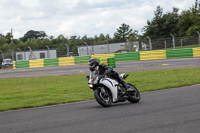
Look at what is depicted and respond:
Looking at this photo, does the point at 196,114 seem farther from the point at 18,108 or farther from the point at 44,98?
the point at 44,98

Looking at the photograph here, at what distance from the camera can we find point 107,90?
8859mm

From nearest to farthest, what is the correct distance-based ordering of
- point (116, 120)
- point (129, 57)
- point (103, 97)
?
point (116, 120), point (103, 97), point (129, 57)

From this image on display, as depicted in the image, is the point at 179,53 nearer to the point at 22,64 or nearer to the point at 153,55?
the point at 153,55

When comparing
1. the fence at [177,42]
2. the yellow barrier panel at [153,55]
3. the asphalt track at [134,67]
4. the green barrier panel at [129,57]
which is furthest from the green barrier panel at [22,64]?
the fence at [177,42]

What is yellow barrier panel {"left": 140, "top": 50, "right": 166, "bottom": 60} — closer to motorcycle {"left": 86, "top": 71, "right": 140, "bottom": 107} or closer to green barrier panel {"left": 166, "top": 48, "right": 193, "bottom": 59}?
green barrier panel {"left": 166, "top": 48, "right": 193, "bottom": 59}

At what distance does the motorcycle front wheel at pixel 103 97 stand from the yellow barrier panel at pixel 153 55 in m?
23.8

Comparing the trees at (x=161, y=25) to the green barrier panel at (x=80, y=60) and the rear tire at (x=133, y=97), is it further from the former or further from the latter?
the rear tire at (x=133, y=97)

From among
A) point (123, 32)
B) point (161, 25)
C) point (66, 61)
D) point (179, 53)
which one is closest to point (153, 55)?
point (179, 53)

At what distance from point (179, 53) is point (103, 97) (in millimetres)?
23772

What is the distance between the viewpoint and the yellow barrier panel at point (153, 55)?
31.8 meters

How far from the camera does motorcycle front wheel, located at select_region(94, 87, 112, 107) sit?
A: 8.42m

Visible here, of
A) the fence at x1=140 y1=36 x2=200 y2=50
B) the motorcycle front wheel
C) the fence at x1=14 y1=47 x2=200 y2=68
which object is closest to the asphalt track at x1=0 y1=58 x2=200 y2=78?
the fence at x1=14 y1=47 x2=200 y2=68

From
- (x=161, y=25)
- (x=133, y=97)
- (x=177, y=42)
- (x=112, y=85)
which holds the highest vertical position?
(x=161, y=25)

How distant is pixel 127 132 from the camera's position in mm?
5398
